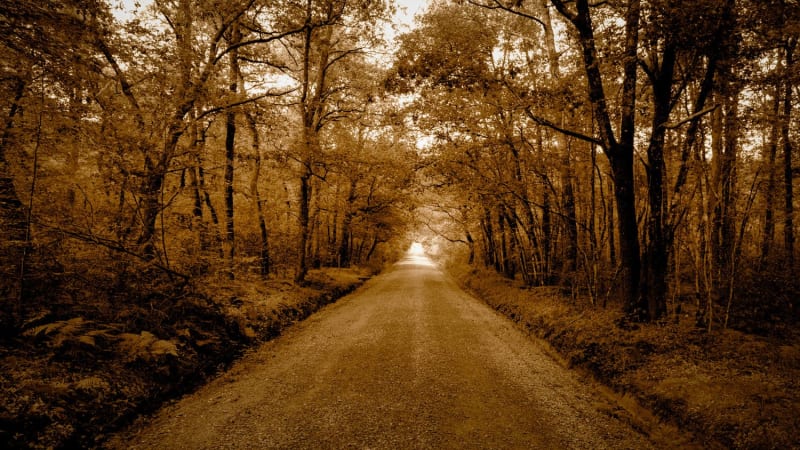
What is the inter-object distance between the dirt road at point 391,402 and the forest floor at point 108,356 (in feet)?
1.26

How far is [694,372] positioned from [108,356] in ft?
27.7

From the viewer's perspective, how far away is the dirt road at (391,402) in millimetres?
3852

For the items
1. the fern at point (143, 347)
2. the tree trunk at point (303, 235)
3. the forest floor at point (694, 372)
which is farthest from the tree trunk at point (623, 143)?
the tree trunk at point (303, 235)

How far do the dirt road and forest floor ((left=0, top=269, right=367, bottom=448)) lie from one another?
38cm

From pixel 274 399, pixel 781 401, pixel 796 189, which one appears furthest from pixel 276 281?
pixel 796 189

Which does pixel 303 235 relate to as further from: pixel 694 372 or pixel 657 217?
pixel 694 372

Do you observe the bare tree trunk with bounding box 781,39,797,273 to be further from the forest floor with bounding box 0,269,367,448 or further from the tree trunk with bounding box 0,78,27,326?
the tree trunk with bounding box 0,78,27,326

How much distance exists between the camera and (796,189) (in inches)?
452

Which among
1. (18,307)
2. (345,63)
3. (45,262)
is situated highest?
(345,63)

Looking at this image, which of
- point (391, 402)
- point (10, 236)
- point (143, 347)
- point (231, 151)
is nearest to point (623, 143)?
point (391, 402)

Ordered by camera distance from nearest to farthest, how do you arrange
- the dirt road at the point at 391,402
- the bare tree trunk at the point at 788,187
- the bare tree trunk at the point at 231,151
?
the dirt road at the point at 391,402 → the bare tree trunk at the point at 788,187 → the bare tree trunk at the point at 231,151

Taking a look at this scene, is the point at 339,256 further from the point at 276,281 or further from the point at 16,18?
the point at 16,18

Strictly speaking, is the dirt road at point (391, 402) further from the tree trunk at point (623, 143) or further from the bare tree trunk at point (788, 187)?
the bare tree trunk at point (788, 187)

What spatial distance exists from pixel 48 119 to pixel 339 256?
57.1 ft
